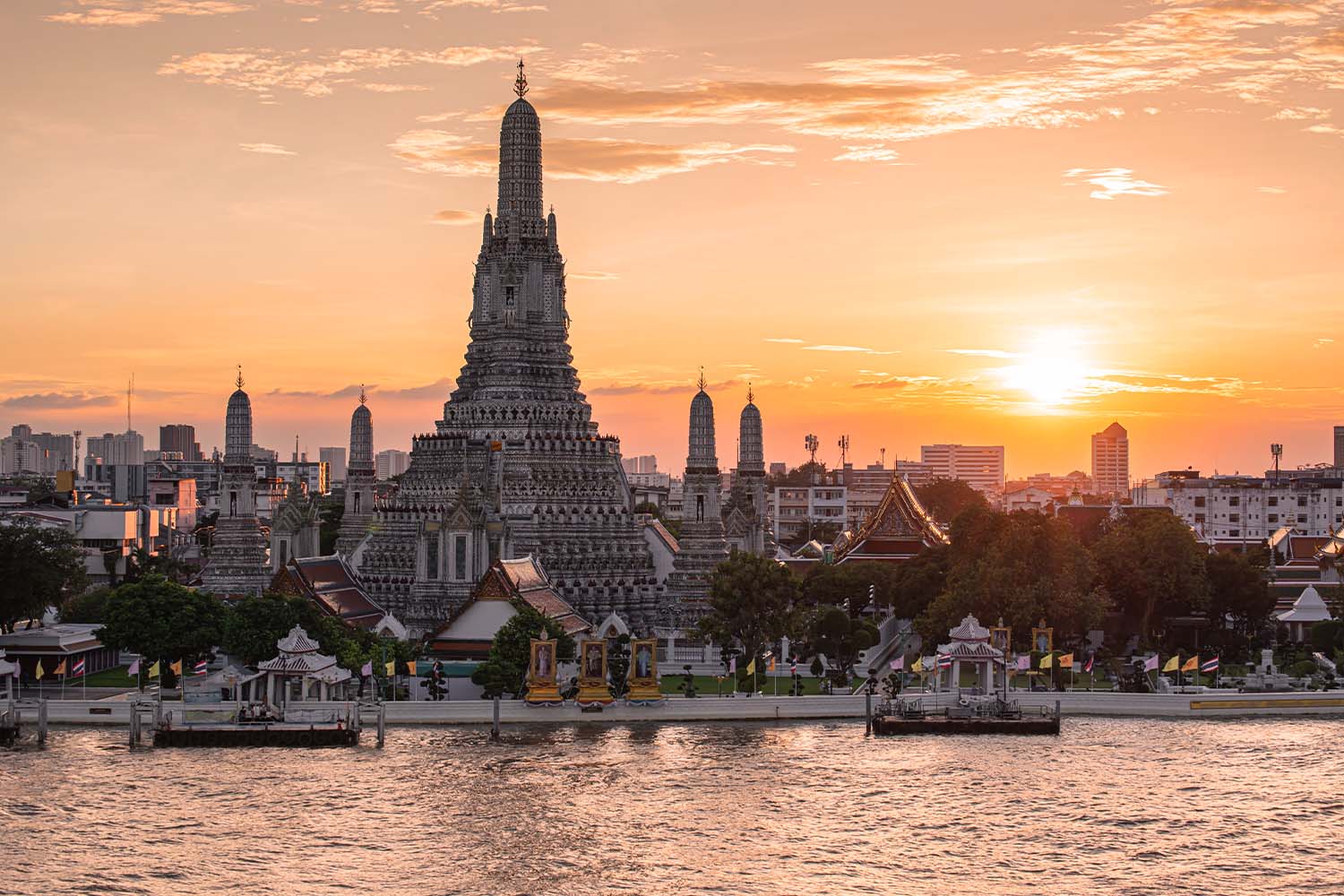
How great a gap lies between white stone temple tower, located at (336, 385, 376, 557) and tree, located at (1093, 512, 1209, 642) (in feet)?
148

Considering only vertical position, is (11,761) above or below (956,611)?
below

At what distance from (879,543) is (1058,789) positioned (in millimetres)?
55126

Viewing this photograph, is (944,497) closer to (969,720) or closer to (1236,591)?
(1236,591)

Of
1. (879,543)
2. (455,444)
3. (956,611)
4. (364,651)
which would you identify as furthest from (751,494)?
(364,651)

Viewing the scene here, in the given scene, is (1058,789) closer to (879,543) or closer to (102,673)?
(102,673)

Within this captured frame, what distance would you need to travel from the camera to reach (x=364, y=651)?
76375mm

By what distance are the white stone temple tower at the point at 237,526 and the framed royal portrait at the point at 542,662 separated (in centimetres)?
2928

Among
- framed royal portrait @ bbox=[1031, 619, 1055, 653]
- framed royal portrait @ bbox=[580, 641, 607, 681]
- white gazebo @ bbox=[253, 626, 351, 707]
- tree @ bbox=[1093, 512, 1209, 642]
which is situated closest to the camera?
white gazebo @ bbox=[253, 626, 351, 707]

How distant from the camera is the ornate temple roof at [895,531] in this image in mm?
111375

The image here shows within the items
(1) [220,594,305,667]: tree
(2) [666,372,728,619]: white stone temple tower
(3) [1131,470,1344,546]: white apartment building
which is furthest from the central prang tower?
(3) [1131,470,1344,546]: white apartment building

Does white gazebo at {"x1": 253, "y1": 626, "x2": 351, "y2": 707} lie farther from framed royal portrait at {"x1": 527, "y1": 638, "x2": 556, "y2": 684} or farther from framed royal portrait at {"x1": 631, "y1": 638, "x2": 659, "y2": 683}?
framed royal portrait at {"x1": 631, "y1": 638, "x2": 659, "y2": 683}

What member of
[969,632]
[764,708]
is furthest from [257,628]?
[969,632]

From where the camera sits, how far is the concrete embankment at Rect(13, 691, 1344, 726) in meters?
69.6

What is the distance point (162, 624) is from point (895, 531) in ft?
171
